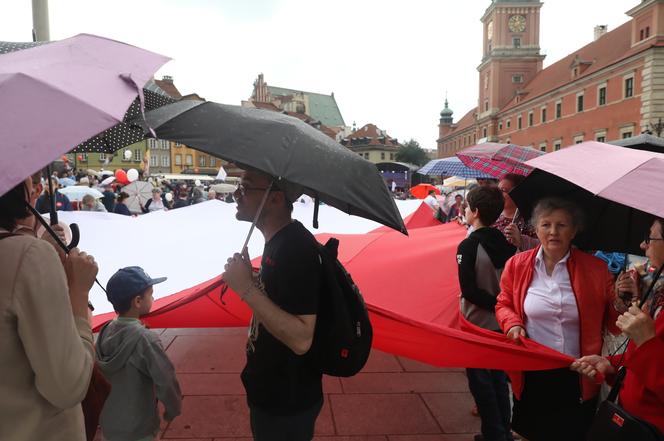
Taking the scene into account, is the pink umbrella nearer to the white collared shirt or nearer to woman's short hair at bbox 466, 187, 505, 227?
the white collared shirt

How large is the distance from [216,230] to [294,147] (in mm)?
4994

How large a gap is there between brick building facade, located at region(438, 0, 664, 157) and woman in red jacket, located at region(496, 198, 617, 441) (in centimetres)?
1149

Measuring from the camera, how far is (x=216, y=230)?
6520 millimetres

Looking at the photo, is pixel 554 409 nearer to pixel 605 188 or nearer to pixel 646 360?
pixel 646 360

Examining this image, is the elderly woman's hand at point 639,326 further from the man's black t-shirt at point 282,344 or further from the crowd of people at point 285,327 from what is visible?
the man's black t-shirt at point 282,344

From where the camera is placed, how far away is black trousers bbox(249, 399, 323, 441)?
1.98 metres

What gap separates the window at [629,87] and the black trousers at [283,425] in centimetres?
4345

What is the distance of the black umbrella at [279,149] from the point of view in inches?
66.8

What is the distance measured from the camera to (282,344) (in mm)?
1958

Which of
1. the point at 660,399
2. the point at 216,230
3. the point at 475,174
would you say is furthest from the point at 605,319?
the point at 475,174

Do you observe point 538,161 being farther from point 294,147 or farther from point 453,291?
point 453,291

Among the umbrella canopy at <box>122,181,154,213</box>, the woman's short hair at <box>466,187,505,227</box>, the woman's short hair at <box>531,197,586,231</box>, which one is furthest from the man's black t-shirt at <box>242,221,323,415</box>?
the umbrella canopy at <box>122,181,154,213</box>

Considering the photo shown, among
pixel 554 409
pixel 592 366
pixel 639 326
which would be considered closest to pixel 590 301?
pixel 592 366

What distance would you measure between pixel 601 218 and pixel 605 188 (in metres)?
1.31
